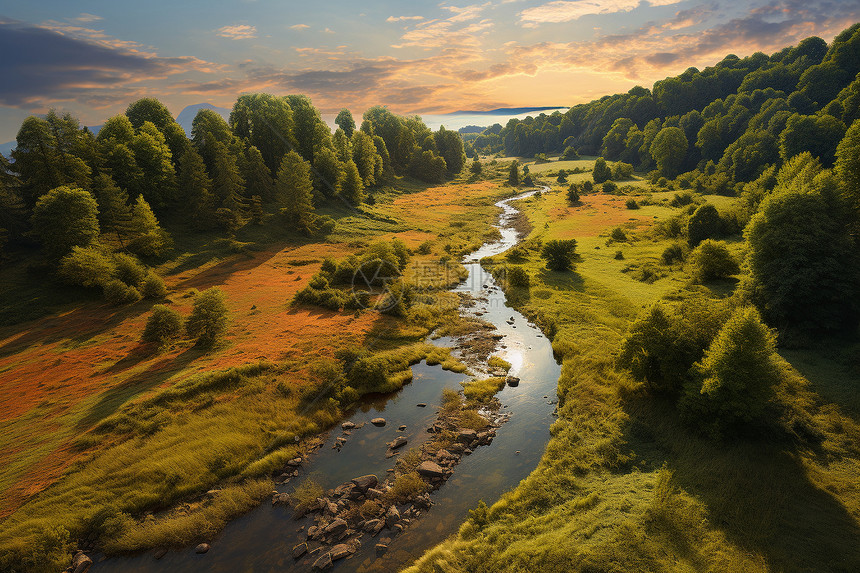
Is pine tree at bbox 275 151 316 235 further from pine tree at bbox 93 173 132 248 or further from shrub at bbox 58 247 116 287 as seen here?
shrub at bbox 58 247 116 287

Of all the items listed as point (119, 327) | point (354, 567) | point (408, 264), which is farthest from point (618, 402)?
point (119, 327)

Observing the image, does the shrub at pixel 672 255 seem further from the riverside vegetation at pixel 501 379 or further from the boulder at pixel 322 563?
the boulder at pixel 322 563

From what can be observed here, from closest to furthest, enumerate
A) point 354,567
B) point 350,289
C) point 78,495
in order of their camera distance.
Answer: point 354,567, point 78,495, point 350,289

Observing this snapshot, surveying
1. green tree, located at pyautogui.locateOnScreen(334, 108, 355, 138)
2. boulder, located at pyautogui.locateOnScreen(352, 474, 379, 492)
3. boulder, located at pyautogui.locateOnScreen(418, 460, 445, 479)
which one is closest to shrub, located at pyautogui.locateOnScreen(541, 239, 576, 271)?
boulder, located at pyautogui.locateOnScreen(418, 460, 445, 479)

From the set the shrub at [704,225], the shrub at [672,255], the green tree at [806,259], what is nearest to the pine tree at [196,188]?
the shrub at [672,255]

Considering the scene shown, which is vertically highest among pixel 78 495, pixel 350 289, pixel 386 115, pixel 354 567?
pixel 386 115

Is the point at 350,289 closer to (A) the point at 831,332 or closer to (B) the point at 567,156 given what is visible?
(A) the point at 831,332
